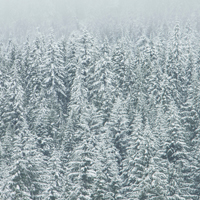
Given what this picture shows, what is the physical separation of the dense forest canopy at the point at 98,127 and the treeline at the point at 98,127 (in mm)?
90

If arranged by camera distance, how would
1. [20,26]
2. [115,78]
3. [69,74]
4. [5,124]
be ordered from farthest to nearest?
1. [20,26]
2. [69,74]
3. [115,78]
4. [5,124]

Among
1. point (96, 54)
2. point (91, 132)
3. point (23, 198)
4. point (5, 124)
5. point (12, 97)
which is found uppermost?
point (96, 54)

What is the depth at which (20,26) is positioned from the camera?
195 metres

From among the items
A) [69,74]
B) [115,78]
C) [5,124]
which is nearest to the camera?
[5,124]

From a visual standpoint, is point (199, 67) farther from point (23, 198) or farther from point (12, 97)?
point (23, 198)

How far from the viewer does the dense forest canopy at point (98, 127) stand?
72.8ft

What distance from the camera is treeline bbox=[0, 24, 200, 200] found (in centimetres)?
2219

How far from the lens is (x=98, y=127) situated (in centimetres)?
2939

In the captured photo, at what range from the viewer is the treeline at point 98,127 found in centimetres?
2219

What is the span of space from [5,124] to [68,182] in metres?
18.4

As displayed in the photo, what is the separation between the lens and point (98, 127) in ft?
96.4

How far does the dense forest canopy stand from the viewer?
22.2 m

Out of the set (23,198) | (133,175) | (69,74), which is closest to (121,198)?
(133,175)

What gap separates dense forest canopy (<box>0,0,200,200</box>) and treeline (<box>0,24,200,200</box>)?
9 cm
